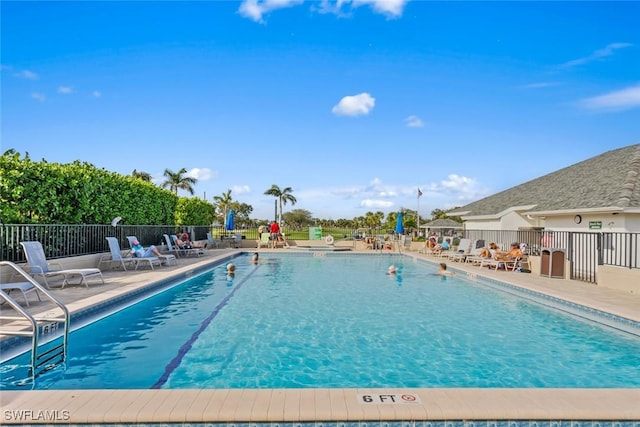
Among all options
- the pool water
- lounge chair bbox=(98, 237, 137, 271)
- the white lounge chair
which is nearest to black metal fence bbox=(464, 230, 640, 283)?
the pool water

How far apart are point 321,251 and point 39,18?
15.7 metres

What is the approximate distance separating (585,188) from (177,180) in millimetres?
48998

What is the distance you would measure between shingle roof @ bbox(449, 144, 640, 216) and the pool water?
7.02m

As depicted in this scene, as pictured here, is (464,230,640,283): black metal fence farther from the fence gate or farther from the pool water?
the pool water

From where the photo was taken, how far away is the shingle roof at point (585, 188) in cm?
1338

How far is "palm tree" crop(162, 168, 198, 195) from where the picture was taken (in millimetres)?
54375

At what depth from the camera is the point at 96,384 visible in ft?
13.9

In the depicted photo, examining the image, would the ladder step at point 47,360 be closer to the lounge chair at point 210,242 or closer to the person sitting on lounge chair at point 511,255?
the person sitting on lounge chair at point 511,255

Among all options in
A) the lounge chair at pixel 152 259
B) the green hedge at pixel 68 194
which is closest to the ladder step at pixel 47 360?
the green hedge at pixel 68 194

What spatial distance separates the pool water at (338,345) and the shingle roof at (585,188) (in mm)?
7015

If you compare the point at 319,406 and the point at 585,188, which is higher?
the point at 585,188

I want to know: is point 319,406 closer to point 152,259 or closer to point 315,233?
point 152,259

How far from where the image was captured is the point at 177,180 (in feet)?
178

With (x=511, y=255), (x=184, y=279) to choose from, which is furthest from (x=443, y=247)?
(x=184, y=279)
